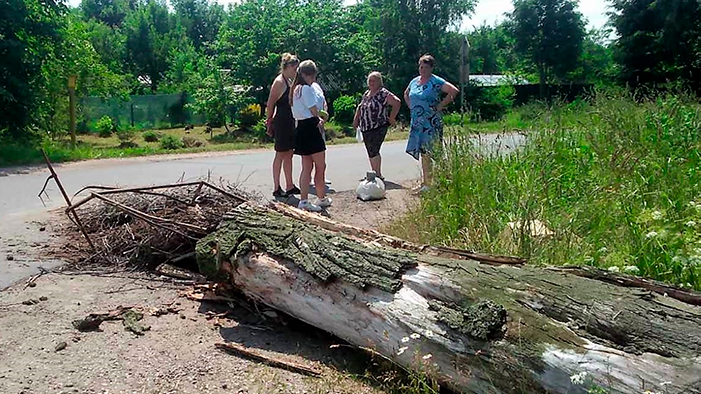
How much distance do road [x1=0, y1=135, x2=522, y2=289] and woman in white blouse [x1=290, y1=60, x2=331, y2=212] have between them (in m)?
1.14

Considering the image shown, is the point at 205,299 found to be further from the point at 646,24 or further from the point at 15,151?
the point at 646,24

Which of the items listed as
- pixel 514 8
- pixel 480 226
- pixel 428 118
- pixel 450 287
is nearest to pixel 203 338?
pixel 450 287

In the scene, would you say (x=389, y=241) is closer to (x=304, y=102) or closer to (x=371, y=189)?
(x=304, y=102)

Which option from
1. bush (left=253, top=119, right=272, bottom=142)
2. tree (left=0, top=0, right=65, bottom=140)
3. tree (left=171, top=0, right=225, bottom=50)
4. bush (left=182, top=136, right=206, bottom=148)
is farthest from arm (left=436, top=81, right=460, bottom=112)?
tree (left=171, top=0, right=225, bottom=50)

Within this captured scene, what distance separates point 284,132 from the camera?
872cm

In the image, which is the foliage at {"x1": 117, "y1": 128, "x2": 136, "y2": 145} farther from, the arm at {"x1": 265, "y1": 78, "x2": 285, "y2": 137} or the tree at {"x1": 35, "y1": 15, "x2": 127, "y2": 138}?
the arm at {"x1": 265, "y1": 78, "x2": 285, "y2": 137}

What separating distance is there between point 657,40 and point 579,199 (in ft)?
102

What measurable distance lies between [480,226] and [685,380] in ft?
9.51

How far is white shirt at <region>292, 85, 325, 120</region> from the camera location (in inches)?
316

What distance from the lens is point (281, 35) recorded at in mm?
29406

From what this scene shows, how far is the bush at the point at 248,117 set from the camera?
27906 mm

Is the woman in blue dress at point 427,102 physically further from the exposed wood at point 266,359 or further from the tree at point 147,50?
the tree at point 147,50

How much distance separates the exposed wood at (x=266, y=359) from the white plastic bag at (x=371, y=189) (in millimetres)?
4789

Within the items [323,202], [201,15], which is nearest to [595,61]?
[323,202]
